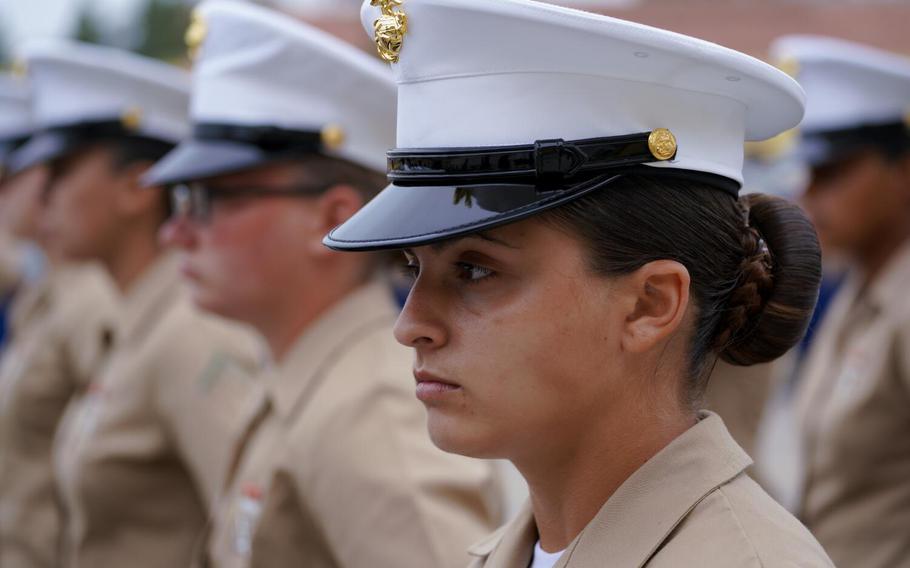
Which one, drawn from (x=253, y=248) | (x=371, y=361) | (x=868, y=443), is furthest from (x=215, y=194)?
(x=868, y=443)

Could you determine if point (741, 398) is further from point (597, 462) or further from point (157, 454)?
point (597, 462)

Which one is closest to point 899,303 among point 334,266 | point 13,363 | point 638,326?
point 334,266

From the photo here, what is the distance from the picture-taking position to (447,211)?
5.83 ft

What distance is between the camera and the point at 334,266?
131 inches

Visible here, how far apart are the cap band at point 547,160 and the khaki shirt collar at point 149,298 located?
296 cm

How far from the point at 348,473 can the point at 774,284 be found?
1179mm

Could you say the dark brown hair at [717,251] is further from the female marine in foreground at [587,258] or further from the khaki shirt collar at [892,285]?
the khaki shirt collar at [892,285]

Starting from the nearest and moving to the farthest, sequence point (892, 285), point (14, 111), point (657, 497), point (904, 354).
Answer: point (657, 497) → point (904, 354) → point (892, 285) → point (14, 111)

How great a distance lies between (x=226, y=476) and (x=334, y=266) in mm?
599

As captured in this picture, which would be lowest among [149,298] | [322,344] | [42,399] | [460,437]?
[42,399]

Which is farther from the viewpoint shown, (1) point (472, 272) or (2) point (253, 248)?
(2) point (253, 248)

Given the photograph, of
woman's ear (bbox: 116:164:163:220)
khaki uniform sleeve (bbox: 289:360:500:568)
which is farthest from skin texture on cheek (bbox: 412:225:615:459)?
woman's ear (bbox: 116:164:163:220)

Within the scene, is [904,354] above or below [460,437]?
below

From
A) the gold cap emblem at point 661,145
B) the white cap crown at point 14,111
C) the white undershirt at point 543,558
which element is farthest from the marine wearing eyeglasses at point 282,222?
the white cap crown at point 14,111
